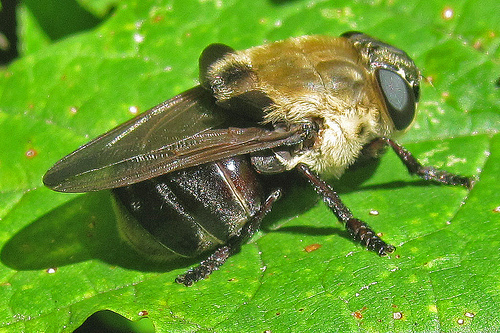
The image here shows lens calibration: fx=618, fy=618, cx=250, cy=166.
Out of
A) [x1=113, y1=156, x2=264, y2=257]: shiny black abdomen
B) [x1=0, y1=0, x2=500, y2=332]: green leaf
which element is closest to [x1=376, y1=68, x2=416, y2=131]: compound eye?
[x1=0, y1=0, x2=500, y2=332]: green leaf

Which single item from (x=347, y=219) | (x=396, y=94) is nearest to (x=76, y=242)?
(x=347, y=219)

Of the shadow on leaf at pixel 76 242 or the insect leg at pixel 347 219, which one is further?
the shadow on leaf at pixel 76 242

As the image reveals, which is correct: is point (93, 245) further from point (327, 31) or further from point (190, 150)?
point (327, 31)

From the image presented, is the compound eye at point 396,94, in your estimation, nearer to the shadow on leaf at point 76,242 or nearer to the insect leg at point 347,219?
the insect leg at point 347,219

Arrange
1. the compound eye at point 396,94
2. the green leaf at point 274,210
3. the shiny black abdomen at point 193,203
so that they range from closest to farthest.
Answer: the green leaf at point 274,210
the shiny black abdomen at point 193,203
the compound eye at point 396,94

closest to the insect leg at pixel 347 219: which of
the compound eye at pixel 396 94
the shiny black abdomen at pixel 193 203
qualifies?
the shiny black abdomen at pixel 193 203

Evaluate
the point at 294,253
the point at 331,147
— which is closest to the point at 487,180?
the point at 331,147
